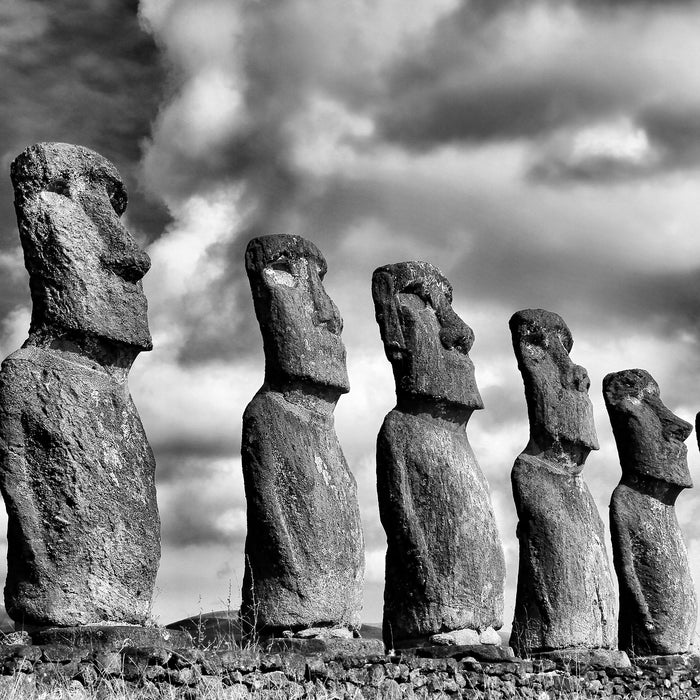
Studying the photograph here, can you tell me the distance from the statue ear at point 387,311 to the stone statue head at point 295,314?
919 mm

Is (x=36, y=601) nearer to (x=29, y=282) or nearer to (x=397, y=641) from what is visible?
(x=29, y=282)

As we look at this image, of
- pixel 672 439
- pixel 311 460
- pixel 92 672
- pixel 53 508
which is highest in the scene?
pixel 672 439

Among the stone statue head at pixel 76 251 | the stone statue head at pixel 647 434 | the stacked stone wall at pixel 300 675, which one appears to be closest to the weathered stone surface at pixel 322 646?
the stacked stone wall at pixel 300 675

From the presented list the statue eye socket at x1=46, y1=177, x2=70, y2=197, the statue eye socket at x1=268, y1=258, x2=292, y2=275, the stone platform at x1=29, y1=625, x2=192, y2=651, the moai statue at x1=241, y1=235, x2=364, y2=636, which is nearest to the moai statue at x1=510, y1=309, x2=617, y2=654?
the moai statue at x1=241, y1=235, x2=364, y2=636

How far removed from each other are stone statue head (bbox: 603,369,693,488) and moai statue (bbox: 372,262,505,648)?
145 inches

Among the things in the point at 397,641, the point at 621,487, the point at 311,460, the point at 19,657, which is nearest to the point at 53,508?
the point at 19,657

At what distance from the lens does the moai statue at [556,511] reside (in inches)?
520

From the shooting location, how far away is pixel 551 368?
14633mm

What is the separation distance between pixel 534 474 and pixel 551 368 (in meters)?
1.42

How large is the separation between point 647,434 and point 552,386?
6.30ft

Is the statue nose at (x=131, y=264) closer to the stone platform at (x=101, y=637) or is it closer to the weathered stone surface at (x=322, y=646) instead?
the stone platform at (x=101, y=637)

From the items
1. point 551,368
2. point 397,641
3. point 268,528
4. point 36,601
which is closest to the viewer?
point 36,601

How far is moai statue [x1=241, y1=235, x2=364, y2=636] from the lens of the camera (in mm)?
10367

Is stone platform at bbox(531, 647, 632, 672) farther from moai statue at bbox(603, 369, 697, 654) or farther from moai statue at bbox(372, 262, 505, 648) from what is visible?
moai statue at bbox(603, 369, 697, 654)
